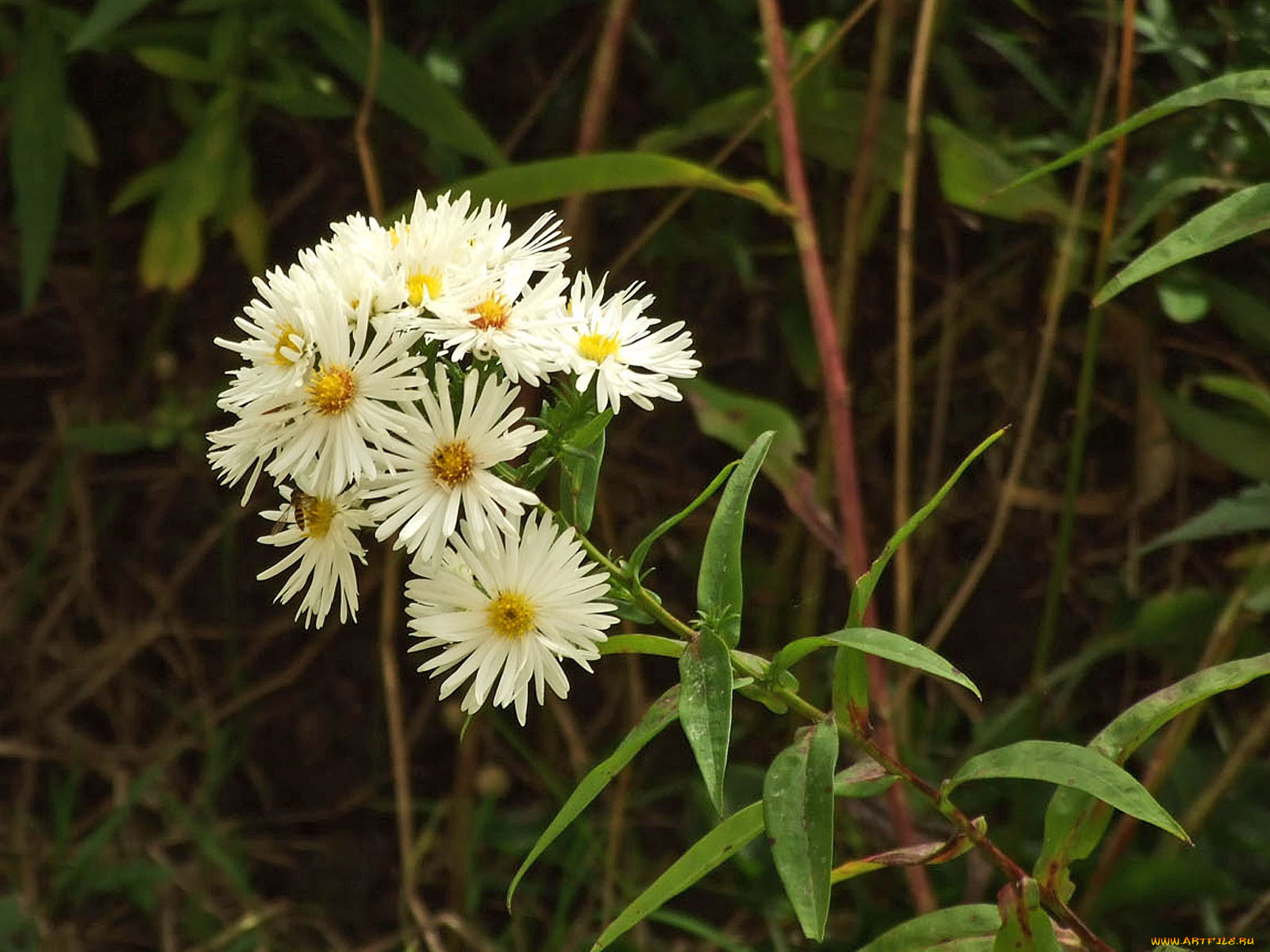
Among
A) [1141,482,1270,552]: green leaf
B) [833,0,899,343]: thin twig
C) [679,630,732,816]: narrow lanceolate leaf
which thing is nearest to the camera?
[679,630,732,816]: narrow lanceolate leaf

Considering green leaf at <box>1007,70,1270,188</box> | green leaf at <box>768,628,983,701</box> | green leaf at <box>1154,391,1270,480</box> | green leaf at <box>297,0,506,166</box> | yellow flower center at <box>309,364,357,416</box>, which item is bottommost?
green leaf at <box>768,628,983,701</box>

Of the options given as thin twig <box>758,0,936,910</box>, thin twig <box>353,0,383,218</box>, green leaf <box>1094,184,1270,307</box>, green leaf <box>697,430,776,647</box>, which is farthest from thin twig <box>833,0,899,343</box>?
green leaf <box>697,430,776,647</box>

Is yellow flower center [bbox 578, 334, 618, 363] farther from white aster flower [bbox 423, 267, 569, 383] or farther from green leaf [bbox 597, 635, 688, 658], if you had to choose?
green leaf [bbox 597, 635, 688, 658]

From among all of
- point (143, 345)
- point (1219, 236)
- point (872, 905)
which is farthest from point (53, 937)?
point (1219, 236)

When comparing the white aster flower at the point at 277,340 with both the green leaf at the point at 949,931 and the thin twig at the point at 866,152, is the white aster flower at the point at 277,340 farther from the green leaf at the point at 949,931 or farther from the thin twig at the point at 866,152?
the thin twig at the point at 866,152

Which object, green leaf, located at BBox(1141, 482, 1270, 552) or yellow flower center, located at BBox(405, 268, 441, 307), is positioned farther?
green leaf, located at BBox(1141, 482, 1270, 552)

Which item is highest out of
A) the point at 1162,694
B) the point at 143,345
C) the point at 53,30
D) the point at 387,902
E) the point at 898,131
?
the point at 53,30

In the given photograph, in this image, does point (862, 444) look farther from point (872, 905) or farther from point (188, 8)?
point (188, 8)
